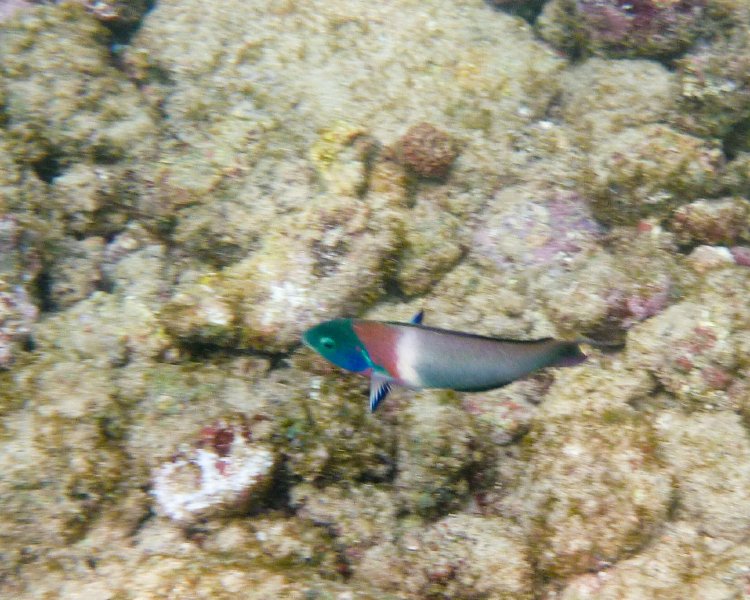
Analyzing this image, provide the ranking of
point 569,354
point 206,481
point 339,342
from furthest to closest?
1. point 206,481
2. point 339,342
3. point 569,354

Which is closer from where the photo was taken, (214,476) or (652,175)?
(214,476)

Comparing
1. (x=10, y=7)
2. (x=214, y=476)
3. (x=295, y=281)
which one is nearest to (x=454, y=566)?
(x=214, y=476)

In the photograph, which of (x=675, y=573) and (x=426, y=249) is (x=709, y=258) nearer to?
(x=426, y=249)

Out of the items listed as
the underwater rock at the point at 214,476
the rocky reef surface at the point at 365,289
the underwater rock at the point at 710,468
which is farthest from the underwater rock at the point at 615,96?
the underwater rock at the point at 214,476

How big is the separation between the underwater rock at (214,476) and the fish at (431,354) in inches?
36.9

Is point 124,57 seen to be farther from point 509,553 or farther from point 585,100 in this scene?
point 509,553

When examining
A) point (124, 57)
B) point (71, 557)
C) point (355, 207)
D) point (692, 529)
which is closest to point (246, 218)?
point (355, 207)

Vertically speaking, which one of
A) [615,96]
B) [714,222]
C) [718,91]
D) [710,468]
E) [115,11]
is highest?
[718,91]

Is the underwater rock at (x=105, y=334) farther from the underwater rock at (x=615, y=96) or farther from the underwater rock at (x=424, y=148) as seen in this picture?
the underwater rock at (x=615, y=96)

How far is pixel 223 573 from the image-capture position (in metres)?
2.47

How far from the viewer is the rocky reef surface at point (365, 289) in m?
2.75

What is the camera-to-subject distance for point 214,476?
274 centimetres

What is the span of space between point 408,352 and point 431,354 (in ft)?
0.29

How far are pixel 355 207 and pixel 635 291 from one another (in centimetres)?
182
